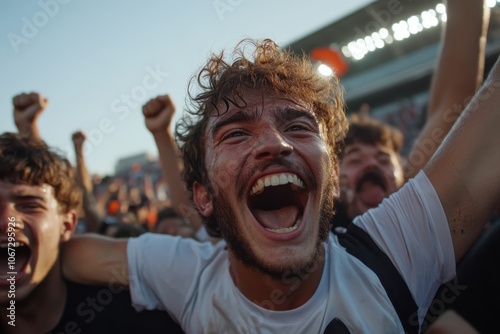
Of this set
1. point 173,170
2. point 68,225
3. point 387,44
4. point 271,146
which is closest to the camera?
point 271,146

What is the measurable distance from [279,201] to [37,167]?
1.36 m

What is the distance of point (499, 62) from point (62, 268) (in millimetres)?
2316

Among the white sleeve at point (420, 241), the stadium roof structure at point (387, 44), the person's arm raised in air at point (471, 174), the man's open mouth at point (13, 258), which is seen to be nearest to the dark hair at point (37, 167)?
the man's open mouth at point (13, 258)

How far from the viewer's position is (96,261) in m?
2.06

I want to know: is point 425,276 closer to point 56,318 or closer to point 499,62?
point 499,62

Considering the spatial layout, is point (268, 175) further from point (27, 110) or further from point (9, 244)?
point (27, 110)

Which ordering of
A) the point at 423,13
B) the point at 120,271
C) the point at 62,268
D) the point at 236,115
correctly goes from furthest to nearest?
the point at 423,13, the point at 62,268, the point at 120,271, the point at 236,115

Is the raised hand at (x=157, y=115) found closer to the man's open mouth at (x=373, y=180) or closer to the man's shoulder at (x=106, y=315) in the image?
the man's shoulder at (x=106, y=315)

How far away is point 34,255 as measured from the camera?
2.05m

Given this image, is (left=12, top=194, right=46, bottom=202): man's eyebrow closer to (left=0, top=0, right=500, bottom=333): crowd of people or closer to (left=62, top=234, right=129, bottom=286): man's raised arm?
(left=0, top=0, right=500, bottom=333): crowd of people

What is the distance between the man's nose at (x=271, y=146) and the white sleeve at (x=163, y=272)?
0.64 meters

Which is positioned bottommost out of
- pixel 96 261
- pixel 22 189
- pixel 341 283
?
pixel 341 283

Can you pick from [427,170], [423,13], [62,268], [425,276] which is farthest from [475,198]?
[423,13]

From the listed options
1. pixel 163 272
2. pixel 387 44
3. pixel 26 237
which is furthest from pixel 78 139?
pixel 387 44
